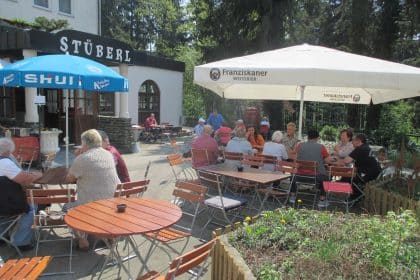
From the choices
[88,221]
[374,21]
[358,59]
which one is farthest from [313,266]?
[374,21]

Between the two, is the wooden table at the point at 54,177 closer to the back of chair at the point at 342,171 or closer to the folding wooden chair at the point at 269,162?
the folding wooden chair at the point at 269,162

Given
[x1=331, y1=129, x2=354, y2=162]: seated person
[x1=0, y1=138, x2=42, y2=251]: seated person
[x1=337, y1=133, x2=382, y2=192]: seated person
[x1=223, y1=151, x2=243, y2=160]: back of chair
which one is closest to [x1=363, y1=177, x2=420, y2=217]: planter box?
[x1=337, y1=133, x2=382, y2=192]: seated person

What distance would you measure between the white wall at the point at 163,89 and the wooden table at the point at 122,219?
45.7 feet

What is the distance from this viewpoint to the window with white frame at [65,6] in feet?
59.2

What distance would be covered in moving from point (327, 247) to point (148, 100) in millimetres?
16676

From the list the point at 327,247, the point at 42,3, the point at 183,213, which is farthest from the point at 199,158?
the point at 42,3

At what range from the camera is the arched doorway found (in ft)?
61.9

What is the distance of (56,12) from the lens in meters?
17.7

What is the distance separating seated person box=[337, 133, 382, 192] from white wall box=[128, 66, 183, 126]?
40.7ft

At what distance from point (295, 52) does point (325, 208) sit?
2.59m

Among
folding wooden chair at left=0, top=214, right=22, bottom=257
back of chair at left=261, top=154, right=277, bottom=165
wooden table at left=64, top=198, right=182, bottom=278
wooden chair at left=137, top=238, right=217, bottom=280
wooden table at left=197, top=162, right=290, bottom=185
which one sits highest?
back of chair at left=261, top=154, right=277, bottom=165

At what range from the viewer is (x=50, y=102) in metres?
13.4

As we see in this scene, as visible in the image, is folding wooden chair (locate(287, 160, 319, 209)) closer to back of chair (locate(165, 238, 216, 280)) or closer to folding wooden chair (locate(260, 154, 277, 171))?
folding wooden chair (locate(260, 154, 277, 171))

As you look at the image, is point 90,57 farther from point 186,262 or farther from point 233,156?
point 186,262
